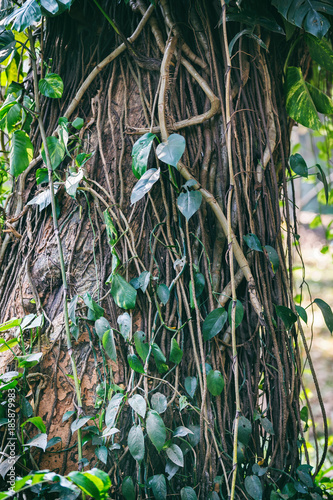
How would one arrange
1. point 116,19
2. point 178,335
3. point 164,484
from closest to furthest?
1. point 164,484
2. point 178,335
3. point 116,19

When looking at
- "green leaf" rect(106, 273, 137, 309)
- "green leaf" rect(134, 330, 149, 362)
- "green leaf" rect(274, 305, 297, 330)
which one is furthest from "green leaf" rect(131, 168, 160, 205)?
"green leaf" rect(274, 305, 297, 330)

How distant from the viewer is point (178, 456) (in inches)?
34.1

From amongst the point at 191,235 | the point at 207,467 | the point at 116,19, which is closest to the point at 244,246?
the point at 191,235

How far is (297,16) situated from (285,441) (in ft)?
3.79

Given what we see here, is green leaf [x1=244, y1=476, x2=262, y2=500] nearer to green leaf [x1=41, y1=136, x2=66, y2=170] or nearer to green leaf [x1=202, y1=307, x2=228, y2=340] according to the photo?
green leaf [x1=202, y1=307, x2=228, y2=340]

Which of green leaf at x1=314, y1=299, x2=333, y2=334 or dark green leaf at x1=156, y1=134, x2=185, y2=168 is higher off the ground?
dark green leaf at x1=156, y1=134, x2=185, y2=168

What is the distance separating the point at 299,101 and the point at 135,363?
912 millimetres

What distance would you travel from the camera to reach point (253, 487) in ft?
2.96

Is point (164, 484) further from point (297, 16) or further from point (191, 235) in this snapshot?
point (297, 16)

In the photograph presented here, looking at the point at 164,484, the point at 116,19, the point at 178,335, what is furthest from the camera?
the point at 116,19

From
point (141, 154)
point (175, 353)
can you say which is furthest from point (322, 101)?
point (175, 353)

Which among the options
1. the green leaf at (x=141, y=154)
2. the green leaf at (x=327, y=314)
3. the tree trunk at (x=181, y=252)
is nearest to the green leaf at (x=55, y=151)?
the tree trunk at (x=181, y=252)

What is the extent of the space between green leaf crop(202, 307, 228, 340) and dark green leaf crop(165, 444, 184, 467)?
10.9 inches

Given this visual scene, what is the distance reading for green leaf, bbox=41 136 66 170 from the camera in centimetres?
106
